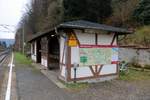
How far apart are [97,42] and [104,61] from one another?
1131 millimetres

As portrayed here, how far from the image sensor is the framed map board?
12.1 meters

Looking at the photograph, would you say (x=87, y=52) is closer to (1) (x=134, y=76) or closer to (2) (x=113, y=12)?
(1) (x=134, y=76)

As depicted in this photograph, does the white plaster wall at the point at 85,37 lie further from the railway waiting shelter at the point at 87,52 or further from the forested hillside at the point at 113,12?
the forested hillside at the point at 113,12

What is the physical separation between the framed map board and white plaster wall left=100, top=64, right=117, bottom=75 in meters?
0.27

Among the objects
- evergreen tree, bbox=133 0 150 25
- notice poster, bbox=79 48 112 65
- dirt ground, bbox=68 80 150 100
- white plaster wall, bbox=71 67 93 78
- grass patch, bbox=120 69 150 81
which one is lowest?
dirt ground, bbox=68 80 150 100

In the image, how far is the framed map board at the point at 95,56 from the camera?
39.8 feet

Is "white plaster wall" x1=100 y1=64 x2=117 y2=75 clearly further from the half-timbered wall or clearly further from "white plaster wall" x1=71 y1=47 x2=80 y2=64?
the half-timbered wall

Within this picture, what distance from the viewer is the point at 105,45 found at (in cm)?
1316

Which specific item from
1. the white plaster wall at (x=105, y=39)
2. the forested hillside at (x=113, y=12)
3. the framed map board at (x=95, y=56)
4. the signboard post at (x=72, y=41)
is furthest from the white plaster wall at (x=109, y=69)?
the forested hillside at (x=113, y=12)

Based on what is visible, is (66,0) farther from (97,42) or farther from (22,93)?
(22,93)

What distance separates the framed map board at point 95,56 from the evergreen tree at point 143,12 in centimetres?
1005

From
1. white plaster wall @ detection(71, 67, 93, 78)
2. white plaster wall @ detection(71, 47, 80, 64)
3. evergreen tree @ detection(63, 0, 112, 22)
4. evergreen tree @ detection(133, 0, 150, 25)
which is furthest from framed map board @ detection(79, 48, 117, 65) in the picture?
evergreen tree @ detection(63, 0, 112, 22)

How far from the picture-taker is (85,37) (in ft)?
40.2

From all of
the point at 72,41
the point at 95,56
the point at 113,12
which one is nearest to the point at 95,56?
the point at 95,56
